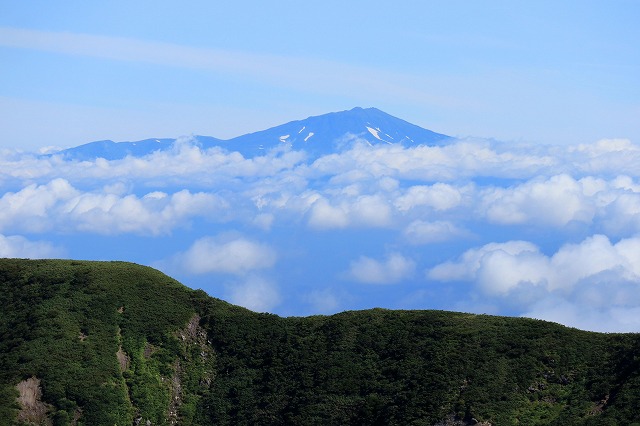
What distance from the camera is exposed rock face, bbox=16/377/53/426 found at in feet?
246

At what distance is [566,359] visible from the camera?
8075cm

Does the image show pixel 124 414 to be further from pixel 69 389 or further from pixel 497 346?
pixel 497 346

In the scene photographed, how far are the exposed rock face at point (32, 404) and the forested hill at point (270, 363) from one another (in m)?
0.15

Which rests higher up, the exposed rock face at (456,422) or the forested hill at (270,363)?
the forested hill at (270,363)

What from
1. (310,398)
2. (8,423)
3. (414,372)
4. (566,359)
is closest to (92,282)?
(8,423)

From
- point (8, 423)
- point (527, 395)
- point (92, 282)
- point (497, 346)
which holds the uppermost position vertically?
point (92, 282)

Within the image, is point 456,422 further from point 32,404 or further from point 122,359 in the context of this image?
point 32,404

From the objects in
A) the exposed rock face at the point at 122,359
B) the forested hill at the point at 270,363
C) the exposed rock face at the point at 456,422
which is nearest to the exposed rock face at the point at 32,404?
the forested hill at the point at 270,363

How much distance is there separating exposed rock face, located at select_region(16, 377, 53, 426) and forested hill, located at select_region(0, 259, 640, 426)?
0.15 metres

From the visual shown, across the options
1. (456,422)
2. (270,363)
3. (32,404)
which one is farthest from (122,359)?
(456,422)

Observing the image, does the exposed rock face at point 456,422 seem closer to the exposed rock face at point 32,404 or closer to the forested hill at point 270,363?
the forested hill at point 270,363

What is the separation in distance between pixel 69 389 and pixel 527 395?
48.4m

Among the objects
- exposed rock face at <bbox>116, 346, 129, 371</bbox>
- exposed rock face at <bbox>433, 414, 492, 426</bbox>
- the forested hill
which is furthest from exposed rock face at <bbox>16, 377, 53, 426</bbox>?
exposed rock face at <bbox>433, 414, 492, 426</bbox>

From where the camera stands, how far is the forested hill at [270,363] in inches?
2987
